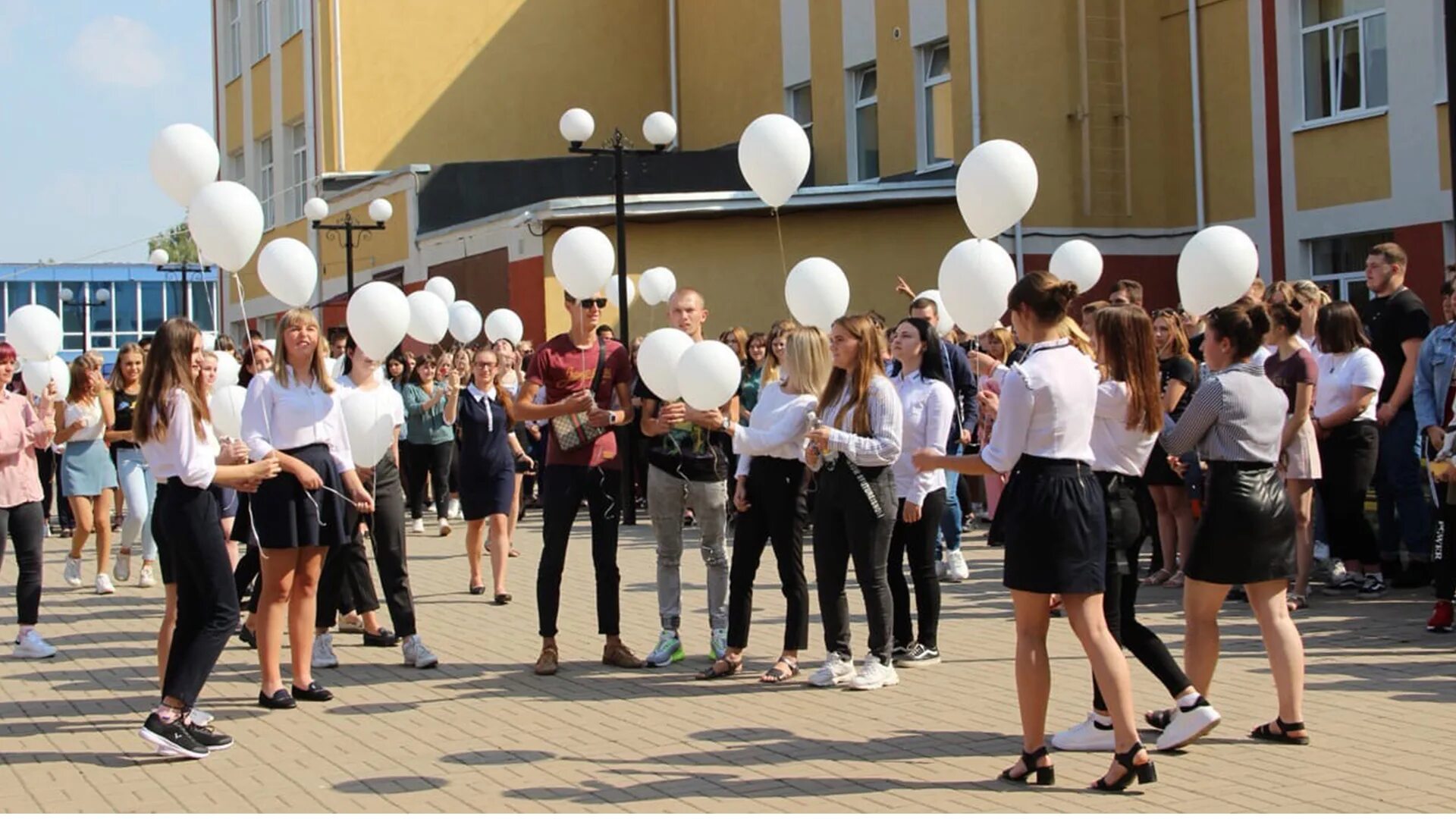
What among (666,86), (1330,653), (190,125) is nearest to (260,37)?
(666,86)

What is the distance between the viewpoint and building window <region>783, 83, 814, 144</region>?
29.4 meters

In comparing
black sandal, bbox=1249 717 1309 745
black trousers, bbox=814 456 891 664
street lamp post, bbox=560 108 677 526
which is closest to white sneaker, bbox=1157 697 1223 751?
black sandal, bbox=1249 717 1309 745

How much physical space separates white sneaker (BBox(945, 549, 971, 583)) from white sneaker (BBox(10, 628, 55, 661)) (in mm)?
6329

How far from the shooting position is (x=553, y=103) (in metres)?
34.3

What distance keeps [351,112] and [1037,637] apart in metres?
28.7

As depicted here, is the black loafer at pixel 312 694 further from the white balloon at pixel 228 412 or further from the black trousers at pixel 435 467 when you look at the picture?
the black trousers at pixel 435 467

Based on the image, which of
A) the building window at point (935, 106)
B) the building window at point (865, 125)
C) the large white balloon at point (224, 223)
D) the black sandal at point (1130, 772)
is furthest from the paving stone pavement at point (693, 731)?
the building window at point (865, 125)

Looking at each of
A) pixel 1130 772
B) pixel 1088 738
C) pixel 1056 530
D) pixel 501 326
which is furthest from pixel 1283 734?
pixel 501 326

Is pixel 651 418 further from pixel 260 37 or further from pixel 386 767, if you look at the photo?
pixel 260 37

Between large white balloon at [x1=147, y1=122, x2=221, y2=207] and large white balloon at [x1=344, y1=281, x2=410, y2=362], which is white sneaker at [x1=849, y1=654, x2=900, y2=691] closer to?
large white balloon at [x1=344, y1=281, x2=410, y2=362]

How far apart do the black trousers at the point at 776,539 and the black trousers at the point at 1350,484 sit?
4.25 meters

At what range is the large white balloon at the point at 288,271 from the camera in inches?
356

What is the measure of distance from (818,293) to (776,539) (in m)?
1.94

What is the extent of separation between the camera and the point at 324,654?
9.72 metres
